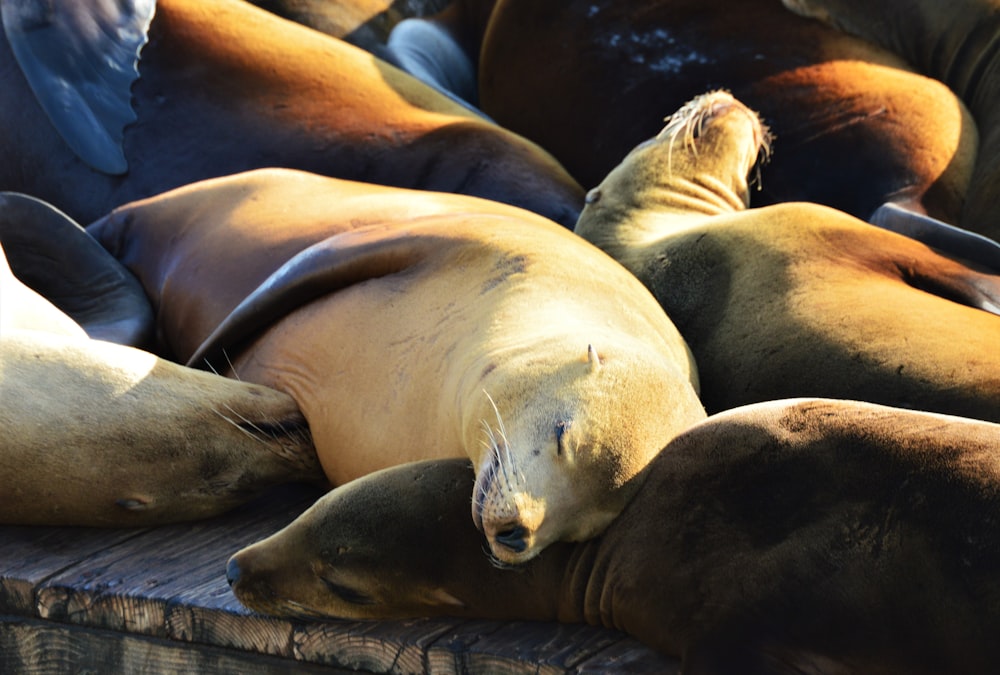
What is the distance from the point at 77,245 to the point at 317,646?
206 centimetres

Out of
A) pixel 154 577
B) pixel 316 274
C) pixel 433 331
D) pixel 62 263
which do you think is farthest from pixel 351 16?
pixel 154 577

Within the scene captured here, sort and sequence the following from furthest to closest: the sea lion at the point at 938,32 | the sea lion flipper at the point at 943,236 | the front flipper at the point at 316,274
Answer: the sea lion at the point at 938,32, the sea lion flipper at the point at 943,236, the front flipper at the point at 316,274

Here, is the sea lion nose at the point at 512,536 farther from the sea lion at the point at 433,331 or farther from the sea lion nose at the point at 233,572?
the sea lion nose at the point at 233,572

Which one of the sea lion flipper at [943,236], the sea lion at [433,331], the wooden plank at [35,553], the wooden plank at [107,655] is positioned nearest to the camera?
the sea lion at [433,331]

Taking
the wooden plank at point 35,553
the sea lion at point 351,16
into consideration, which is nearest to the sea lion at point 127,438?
the wooden plank at point 35,553

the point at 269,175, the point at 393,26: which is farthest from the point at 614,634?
the point at 393,26

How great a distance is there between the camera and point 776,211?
3.77 meters

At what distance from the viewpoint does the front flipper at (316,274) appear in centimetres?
339

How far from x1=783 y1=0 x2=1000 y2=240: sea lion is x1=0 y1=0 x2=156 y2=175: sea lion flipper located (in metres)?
2.13

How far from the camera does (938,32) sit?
15.4 feet

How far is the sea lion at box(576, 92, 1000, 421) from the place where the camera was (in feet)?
9.77

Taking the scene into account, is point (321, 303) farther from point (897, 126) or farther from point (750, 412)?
point (897, 126)

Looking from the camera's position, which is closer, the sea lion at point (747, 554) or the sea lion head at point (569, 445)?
the sea lion at point (747, 554)

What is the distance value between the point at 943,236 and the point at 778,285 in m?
0.63
